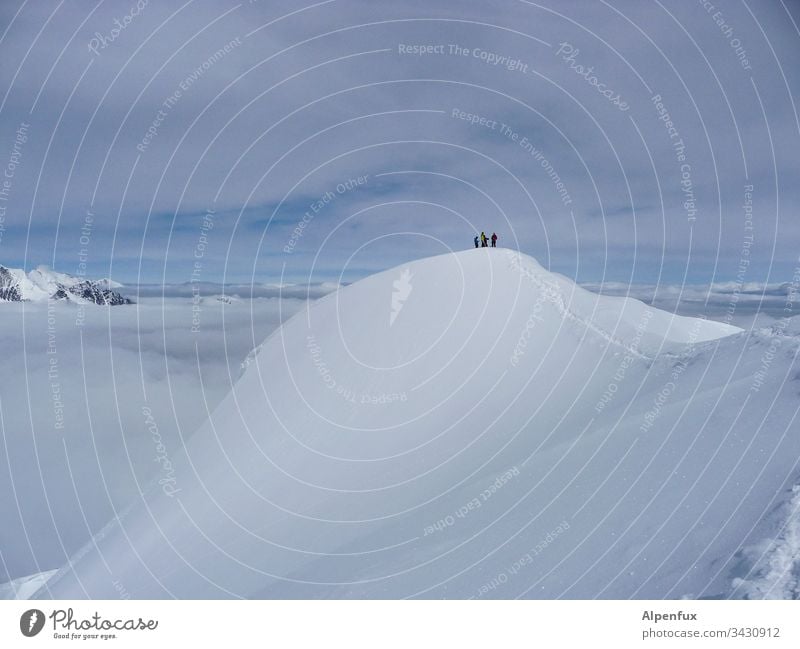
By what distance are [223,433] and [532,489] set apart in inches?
555

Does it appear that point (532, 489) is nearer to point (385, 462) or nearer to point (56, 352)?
point (385, 462)

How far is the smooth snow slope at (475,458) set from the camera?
37.4ft

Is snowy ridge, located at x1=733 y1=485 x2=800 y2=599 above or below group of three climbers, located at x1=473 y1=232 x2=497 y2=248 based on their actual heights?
below

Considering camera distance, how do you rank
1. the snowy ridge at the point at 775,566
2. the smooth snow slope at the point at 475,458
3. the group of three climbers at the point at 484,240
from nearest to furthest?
the snowy ridge at the point at 775,566
the smooth snow slope at the point at 475,458
the group of three climbers at the point at 484,240

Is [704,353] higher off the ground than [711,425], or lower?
higher

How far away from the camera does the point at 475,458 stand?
54.1ft

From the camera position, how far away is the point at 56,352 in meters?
14.1

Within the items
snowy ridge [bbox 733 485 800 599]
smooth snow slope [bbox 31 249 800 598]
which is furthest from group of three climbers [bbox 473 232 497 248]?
snowy ridge [bbox 733 485 800 599]

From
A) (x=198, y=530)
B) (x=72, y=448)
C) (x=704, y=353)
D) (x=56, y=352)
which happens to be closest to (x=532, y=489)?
(x=704, y=353)

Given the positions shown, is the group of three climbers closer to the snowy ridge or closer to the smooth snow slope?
the smooth snow slope

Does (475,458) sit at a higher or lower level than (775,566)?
higher

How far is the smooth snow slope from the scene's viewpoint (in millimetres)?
11406

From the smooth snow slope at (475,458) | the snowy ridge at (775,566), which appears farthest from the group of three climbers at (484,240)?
the snowy ridge at (775,566)

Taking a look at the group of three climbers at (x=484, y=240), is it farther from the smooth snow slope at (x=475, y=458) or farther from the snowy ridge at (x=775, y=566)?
the snowy ridge at (x=775, y=566)
